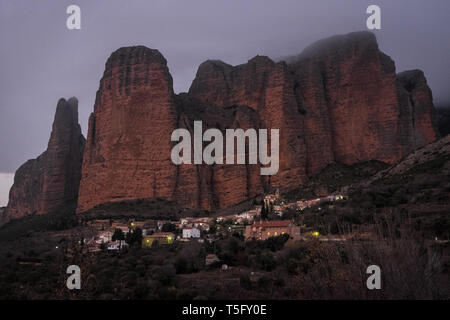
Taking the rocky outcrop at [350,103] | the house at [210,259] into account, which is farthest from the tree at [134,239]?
the rocky outcrop at [350,103]

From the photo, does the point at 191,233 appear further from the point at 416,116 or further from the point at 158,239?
the point at 416,116

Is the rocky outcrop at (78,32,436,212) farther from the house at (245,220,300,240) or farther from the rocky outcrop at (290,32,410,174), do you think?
the house at (245,220,300,240)

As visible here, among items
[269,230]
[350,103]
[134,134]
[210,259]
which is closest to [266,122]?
[350,103]

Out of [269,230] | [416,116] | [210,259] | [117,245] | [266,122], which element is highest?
[416,116]

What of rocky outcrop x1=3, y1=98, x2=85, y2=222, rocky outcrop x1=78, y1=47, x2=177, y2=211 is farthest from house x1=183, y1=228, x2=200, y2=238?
rocky outcrop x1=3, y1=98, x2=85, y2=222

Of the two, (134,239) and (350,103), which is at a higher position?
(350,103)
